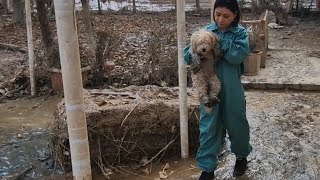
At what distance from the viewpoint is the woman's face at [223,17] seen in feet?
10.5

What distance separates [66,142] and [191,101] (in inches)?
54.0

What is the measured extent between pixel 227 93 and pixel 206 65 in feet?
0.91

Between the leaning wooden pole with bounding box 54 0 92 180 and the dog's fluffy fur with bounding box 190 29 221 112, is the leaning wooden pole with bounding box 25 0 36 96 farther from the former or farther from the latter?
the leaning wooden pole with bounding box 54 0 92 180

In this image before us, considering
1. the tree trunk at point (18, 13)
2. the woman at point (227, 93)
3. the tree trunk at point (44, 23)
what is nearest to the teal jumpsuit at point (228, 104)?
the woman at point (227, 93)

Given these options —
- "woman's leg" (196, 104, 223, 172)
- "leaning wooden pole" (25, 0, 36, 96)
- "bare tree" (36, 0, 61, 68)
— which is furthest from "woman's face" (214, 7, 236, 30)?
"bare tree" (36, 0, 61, 68)

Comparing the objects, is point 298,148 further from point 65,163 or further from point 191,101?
point 65,163

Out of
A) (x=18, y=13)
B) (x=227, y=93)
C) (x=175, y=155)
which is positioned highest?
(x=18, y=13)

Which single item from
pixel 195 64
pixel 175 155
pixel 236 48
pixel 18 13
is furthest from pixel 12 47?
pixel 236 48

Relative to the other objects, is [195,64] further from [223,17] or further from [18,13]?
[18,13]

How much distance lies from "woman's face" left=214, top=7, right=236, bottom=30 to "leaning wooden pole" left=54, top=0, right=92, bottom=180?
3.74ft

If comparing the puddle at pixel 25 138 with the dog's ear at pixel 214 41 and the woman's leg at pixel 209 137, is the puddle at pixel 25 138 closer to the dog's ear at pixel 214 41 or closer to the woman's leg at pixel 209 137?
the woman's leg at pixel 209 137

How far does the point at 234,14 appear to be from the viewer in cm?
324

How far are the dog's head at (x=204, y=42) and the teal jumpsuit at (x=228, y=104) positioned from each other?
9 centimetres

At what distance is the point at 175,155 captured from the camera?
4.50 metres
